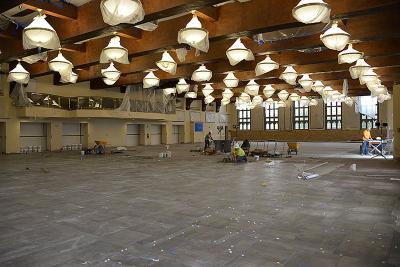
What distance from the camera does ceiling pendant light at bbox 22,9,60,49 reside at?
22.7ft

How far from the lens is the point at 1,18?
859cm

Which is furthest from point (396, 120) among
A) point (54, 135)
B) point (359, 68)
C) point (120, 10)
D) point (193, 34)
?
point (54, 135)

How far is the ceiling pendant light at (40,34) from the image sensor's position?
692 centimetres

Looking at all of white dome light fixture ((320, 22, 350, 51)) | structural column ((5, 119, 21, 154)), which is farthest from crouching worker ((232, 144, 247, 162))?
structural column ((5, 119, 21, 154))

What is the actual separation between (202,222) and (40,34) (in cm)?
515

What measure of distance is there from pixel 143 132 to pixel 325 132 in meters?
19.6

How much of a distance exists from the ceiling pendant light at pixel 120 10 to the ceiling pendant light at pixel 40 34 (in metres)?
1.90

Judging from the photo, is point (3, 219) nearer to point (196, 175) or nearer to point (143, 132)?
point (196, 175)

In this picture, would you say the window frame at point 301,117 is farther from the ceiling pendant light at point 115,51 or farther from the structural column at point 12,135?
the ceiling pendant light at point 115,51

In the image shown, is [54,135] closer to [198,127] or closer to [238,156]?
[238,156]

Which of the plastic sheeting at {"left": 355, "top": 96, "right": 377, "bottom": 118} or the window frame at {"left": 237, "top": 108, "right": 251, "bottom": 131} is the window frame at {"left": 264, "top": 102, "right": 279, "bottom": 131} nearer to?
the window frame at {"left": 237, "top": 108, "right": 251, "bottom": 131}

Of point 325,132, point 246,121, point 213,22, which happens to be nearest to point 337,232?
point 213,22

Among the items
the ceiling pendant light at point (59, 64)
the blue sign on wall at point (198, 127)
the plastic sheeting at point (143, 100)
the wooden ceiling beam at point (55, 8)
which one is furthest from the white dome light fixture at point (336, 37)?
the blue sign on wall at point (198, 127)

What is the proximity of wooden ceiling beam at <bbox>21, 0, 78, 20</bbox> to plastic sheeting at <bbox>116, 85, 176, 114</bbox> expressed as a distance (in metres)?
14.9
